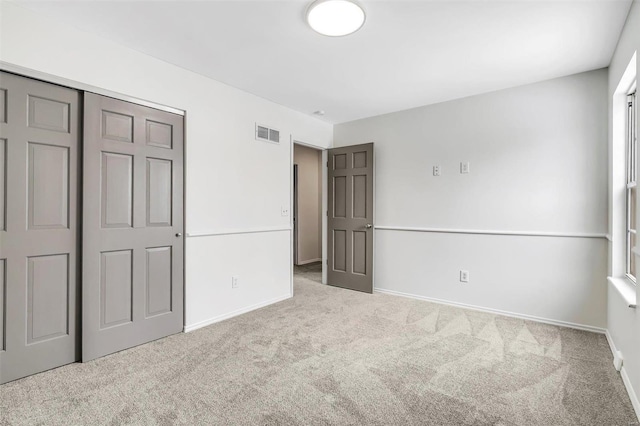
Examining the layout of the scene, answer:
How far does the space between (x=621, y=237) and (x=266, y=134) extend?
349 centimetres

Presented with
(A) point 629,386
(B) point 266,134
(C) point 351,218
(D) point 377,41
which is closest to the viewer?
Result: (A) point 629,386

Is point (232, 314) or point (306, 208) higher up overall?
point (306, 208)

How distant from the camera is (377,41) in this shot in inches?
95.4

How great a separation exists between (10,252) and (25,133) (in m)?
0.78

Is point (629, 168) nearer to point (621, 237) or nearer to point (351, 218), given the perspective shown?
point (621, 237)

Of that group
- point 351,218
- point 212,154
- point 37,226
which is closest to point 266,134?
point 212,154

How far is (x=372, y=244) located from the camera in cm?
433

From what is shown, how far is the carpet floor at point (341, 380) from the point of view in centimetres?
174

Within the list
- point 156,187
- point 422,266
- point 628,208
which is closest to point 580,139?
point 628,208

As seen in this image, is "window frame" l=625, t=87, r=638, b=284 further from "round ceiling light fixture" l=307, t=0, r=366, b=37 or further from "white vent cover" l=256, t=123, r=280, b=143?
"white vent cover" l=256, t=123, r=280, b=143

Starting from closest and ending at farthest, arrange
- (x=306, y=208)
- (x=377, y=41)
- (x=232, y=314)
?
(x=377, y=41) → (x=232, y=314) → (x=306, y=208)

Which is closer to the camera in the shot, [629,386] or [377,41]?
[629,386]

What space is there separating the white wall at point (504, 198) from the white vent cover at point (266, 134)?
4.67ft

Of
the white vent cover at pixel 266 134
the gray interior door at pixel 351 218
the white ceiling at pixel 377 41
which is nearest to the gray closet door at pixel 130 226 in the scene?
the white ceiling at pixel 377 41
